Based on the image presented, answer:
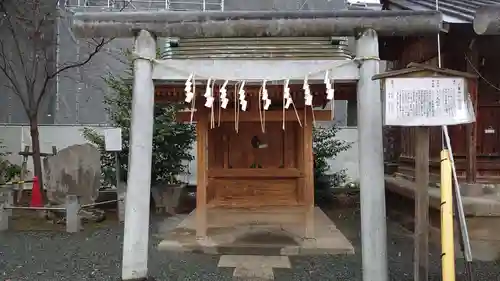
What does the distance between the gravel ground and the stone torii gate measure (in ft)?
3.69

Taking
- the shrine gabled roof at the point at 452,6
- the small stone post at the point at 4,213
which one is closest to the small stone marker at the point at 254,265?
the shrine gabled roof at the point at 452,6

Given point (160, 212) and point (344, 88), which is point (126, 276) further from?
point (160, 212)

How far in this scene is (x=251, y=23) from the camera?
5.53m

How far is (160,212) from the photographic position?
1240 cm

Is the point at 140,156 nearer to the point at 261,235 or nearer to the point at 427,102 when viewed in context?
the point at 427,102

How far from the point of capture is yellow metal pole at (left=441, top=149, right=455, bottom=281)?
4419 mm

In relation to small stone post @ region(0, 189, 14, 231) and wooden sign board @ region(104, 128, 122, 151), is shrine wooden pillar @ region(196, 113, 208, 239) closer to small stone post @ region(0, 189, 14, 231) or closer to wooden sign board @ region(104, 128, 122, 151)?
wooden sign board @ region(104, 128, 122, 151)

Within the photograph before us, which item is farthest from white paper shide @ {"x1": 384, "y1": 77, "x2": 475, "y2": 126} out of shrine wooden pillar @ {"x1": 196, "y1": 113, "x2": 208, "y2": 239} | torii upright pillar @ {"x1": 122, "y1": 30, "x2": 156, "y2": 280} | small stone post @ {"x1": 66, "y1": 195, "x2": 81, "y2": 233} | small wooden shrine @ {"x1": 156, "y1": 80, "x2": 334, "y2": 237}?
small stone post @ {"x1": 66, "y1": 195, "x2": 81, "y2": 233}

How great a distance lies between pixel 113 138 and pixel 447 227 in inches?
326

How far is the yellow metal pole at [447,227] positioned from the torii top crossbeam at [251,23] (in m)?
1.77

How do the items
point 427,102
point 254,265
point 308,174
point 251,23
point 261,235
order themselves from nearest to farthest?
point 427,102
point 251,23
point 254,265
point 308,174
point 261,235

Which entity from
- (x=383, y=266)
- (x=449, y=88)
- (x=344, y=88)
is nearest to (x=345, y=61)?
(x=449, y=88)

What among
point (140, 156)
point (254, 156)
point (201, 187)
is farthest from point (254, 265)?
point (254, 156)

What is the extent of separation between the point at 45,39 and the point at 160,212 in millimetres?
6750
